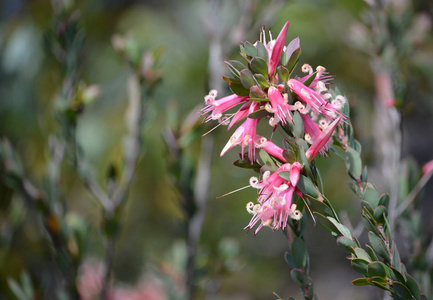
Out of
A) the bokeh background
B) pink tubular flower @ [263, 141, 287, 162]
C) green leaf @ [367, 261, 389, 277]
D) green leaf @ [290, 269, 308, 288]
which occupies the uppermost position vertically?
pink tubular flower @ [263, 141, 287, 162]

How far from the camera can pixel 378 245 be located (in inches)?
21.6

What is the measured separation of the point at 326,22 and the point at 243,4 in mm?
1623

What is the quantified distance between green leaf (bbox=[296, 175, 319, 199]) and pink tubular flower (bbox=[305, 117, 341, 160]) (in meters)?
0.03

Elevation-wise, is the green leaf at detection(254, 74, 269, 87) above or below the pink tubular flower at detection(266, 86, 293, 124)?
above

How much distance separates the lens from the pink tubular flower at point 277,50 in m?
0.55

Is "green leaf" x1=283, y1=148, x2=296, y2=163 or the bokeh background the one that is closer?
"green leaf" x1=283, y1=148, x2=296, y2=163

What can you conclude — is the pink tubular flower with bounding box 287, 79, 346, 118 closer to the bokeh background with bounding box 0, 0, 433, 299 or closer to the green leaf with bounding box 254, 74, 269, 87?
the green leaf with bounding box 254, 74, 269, 87

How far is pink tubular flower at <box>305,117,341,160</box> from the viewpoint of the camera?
0.53 m

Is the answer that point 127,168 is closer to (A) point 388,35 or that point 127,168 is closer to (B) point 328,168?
(A) point 388,35

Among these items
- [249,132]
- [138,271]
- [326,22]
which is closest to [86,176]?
[249,132]

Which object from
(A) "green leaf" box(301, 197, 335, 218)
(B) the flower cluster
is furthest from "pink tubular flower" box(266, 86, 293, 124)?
(A) "green leaf" box(301, 197, 335, 218)

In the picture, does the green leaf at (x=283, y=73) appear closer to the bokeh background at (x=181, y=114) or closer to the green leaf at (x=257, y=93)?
the green leaf at (x=257, y=93)

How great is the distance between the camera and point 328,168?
8.35 feet

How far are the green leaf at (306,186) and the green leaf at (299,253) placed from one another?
0.30 ft
